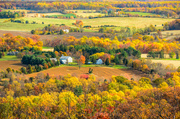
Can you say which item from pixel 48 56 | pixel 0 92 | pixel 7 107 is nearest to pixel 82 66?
pixel 48 56

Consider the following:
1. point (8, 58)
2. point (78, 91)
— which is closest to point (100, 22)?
point (8, 58)

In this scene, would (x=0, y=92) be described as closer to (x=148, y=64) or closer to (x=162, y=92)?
(x=162, y=92)

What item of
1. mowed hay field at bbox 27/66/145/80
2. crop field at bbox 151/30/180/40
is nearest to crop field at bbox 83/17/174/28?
crop field at bbox 151/30/180/40

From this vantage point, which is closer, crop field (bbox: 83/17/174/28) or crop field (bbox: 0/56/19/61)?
crop field (bbox: 0/56/19/61)

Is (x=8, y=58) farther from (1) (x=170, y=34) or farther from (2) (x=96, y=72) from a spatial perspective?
(1) (x=170, y=34)

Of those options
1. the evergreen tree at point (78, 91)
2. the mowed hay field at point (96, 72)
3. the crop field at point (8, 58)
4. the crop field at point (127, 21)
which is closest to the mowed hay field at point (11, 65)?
the crop field at point (8, 58)

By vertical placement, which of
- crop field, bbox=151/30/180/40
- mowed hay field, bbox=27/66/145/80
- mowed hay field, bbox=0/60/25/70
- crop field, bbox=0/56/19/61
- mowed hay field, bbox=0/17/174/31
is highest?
mowed hay field, bbox=0/17/174/31

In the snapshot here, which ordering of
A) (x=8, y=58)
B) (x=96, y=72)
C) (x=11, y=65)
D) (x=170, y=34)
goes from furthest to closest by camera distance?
(x=170, y=34), (x=8, y=58), (x=11, y=65), (x=96, y=72)

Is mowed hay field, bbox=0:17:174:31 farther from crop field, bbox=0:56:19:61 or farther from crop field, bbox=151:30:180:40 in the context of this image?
crop field, bbox=0:56:19:61

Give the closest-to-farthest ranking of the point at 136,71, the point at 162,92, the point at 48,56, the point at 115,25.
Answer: the point at 162,92, the point at 136,71, the point at 48,56, the point at 115,25

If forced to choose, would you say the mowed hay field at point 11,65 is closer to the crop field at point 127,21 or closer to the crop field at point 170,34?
the crop field at point 170,34

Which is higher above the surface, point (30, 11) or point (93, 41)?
point (30, 11)
